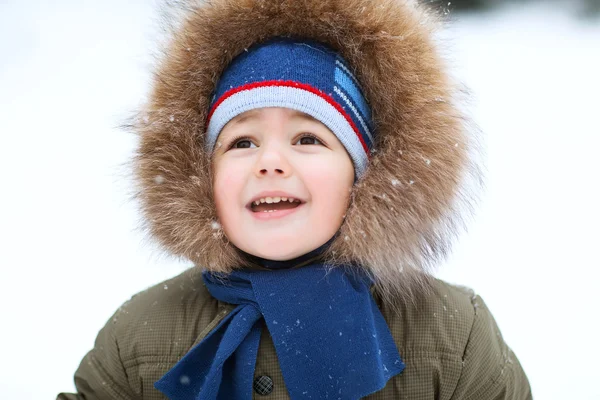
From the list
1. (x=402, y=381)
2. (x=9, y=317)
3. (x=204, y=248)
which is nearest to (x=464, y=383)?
(x=402, y=381)

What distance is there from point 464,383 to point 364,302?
0.28 meters

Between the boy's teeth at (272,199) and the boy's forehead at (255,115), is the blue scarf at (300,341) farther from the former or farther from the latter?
the boy's forehead at (255,115)

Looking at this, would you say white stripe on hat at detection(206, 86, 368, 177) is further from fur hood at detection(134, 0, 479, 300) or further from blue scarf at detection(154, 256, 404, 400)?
blue scarf at detection(154, 256, 404, 400)

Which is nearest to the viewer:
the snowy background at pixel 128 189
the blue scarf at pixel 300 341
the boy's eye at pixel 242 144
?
the blue scarf at pixel 300 341

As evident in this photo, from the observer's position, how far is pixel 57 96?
4.12 m

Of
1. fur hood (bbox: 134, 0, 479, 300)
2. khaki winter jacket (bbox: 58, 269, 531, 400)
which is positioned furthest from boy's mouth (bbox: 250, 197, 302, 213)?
khaki winter jacket (bbox: 58, 269, 531, 400)

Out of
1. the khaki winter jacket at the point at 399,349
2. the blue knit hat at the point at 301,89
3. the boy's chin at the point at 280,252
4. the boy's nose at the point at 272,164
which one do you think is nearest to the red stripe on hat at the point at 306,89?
the blue knit hat at the point at 301,89

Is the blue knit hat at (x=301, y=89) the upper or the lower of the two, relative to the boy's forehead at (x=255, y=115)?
upper

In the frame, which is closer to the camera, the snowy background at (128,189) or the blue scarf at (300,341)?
the blue scarf at (300,341)

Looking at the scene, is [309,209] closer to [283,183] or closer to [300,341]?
[283,183]

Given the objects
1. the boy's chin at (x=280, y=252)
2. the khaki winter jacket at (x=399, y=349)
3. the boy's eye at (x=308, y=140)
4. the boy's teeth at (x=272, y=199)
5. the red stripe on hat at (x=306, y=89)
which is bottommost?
the khaki winter jacket at (x=399, y=349)

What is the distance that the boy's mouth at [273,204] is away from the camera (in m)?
1.41

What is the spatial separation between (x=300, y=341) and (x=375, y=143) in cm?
47

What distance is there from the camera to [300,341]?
136 centimetres
